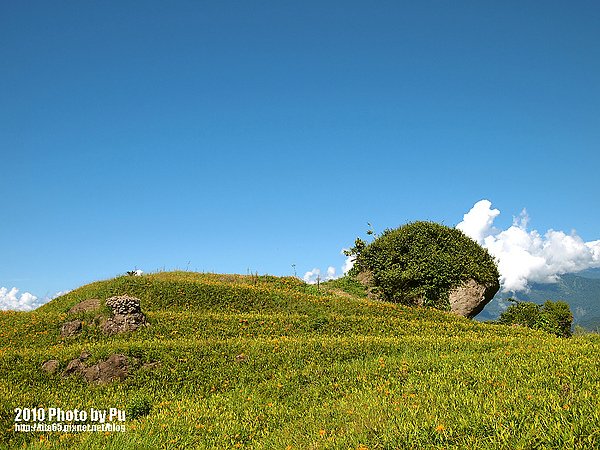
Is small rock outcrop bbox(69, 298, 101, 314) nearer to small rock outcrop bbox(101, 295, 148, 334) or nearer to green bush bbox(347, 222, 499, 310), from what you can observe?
small rock outcrop bbox(101, 295, 148, 334)

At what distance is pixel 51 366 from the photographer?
1389cm

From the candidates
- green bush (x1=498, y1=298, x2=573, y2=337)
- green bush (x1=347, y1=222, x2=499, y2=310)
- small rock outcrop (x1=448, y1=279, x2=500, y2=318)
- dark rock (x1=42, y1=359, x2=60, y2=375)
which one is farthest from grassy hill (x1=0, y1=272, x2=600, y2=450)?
green bush (x1=347, y1=222, x2=499, y2=310)

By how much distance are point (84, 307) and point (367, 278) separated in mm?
20095

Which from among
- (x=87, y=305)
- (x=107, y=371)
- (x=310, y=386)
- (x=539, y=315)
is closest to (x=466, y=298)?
(x=539, y=315)

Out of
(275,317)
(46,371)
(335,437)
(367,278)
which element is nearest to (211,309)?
(275,317)

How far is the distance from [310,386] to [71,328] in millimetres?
12485

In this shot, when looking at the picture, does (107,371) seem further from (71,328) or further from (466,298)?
(466,298)

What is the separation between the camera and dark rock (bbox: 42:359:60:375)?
13705mm

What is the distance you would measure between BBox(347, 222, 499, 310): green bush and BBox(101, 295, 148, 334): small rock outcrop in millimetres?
18106

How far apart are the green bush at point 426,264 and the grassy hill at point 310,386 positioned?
7.72 m

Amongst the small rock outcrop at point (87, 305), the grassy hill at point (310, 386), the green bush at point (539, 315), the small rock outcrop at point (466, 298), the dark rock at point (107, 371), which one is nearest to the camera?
the grassy hill at point (310, 386)

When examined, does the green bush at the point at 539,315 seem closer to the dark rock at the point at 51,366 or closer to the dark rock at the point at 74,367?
the dark rock at the point at 74,367

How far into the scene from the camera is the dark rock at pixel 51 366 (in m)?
13.7

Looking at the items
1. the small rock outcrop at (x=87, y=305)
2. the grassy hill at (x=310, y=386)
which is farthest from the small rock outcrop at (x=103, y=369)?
the small rock outcrop at (x=87, y=305)
